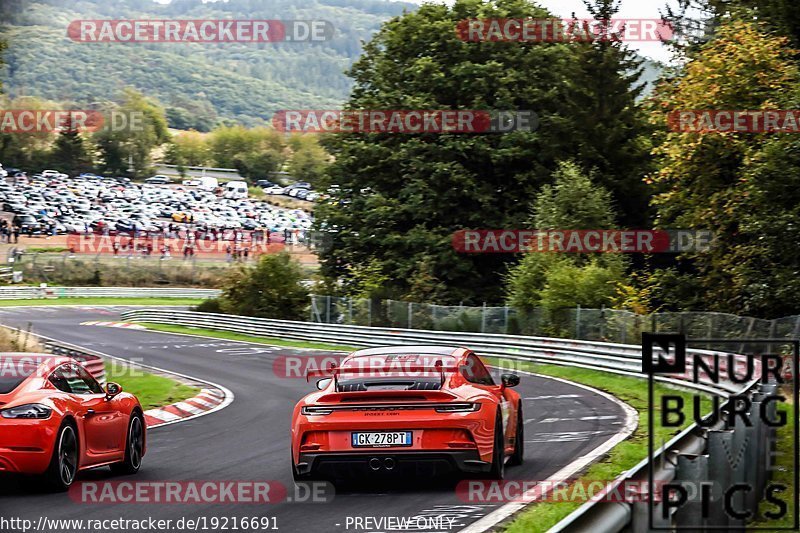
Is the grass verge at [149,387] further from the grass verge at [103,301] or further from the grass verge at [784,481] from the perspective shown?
the grass verge at [103,301]

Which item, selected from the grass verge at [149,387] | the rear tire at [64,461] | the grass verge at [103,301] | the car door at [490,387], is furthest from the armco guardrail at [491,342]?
the grass verge at [103,301]

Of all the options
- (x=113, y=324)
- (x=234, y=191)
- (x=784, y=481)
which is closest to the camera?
(x=784, y=481)

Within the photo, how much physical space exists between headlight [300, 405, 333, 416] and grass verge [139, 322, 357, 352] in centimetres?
2806

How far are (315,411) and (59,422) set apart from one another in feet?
7.15

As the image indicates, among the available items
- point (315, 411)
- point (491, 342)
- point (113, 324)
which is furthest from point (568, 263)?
point (315, 411)

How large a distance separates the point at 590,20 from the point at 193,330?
71.4ft

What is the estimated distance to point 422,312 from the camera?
3847cm

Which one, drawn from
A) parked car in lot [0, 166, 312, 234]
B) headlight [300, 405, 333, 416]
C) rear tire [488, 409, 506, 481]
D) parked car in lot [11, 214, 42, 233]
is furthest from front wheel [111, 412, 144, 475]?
parked car in lot [0, 166, 312, 234]

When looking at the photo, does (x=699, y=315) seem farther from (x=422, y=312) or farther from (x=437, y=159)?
(x=437, y=159)

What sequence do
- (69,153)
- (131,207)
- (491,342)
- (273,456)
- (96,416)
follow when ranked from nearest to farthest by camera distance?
1. (96,416)
2. (273,456)
3. (491,342)
4. (131,207)
5. (69,153)

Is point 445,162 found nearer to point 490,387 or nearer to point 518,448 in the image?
point 518,448

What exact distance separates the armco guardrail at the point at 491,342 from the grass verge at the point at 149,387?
31.0 feet

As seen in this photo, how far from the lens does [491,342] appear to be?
34.6m

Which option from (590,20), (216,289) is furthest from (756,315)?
(216,289)
